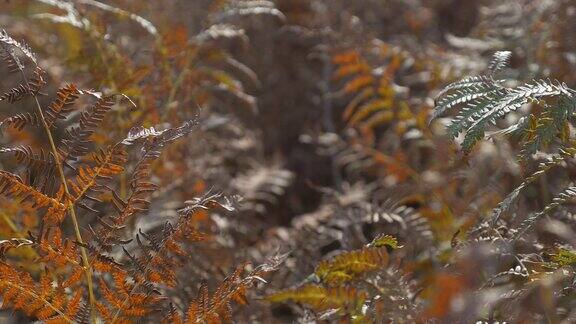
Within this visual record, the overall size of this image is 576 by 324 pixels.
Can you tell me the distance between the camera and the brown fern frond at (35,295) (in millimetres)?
1365

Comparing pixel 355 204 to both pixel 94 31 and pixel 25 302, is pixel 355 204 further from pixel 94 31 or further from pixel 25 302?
pixel 25 302

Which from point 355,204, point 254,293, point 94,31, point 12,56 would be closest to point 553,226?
point 254,293

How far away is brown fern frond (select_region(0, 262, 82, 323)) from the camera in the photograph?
1.37 metres

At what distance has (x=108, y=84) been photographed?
2.16 m

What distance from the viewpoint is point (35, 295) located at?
4.53 ft

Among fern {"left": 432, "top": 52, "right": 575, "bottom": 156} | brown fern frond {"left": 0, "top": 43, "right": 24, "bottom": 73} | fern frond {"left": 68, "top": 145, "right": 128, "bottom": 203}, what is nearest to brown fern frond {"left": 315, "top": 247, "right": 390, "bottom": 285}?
fern {"left": 432, "top": 52, "right": 575, "bottom": 156}

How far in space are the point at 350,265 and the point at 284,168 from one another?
168 centimetres

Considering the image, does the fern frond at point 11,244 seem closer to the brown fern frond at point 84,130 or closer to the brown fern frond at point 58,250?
the brown fern frond at point 58,250

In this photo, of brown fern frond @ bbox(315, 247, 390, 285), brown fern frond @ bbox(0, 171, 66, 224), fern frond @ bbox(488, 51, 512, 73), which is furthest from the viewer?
brown fern frond @ bbox(315, 247, 390, 285)

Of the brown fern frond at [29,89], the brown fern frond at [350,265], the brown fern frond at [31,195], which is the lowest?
the brown fern frond at [350,265]

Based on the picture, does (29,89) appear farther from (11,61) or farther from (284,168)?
(284,168)

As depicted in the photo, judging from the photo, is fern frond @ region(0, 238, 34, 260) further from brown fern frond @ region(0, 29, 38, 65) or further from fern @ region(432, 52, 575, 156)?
fern @ region(432, 52, 575, 156)

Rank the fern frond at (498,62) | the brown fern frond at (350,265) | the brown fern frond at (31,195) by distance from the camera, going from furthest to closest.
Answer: the brown fern frond at (350,265)
the fern frond at (498,62)
the brown fern frond at (31,195)

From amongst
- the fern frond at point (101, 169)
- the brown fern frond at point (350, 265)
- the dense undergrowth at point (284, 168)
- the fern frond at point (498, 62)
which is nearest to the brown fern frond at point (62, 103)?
the dense undergrowth at point (284, 168)
